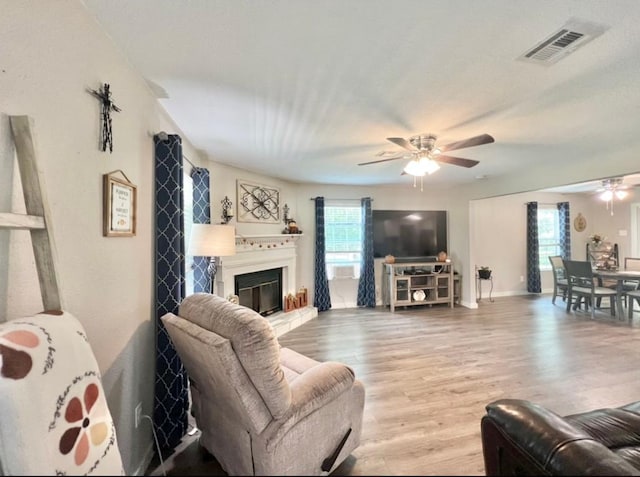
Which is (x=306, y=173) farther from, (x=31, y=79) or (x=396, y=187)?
(x=31, y=79)

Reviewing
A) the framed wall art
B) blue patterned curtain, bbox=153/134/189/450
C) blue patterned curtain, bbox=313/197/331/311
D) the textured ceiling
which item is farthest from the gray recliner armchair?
blue patterned curtain, bbox=313/197/331/311

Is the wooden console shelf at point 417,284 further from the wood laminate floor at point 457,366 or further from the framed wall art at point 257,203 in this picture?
the framed wall art at point 257,203

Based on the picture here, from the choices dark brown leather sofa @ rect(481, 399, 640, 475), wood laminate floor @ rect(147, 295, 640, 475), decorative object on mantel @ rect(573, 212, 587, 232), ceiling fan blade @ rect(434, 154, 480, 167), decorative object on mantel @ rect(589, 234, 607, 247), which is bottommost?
wood laminate floor @ rect(147, 295, 640, 475)

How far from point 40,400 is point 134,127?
5.06 feet

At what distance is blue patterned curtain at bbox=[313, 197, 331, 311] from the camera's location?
530cm

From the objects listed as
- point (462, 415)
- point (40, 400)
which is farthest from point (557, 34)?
point (462, 415)

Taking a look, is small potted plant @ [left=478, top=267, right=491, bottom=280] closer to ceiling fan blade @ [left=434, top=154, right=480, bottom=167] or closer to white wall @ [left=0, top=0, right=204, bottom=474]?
ceiling fan blade @ [left=434, top=154, right=480, bottom=167]

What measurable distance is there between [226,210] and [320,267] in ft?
6.99

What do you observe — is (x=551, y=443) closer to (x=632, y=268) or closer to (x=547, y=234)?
(x=632, y=268)

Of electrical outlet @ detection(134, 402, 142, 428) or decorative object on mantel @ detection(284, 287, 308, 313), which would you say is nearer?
electrical outlet @ detection(134, 402, 142, 428)

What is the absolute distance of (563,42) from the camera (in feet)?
4.80

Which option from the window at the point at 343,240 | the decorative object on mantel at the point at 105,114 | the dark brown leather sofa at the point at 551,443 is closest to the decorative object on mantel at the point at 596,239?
the window at the point at 343,240

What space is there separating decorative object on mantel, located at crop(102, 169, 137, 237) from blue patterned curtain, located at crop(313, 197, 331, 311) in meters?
3.77

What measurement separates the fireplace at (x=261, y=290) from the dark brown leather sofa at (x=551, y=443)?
3246 millimetres
